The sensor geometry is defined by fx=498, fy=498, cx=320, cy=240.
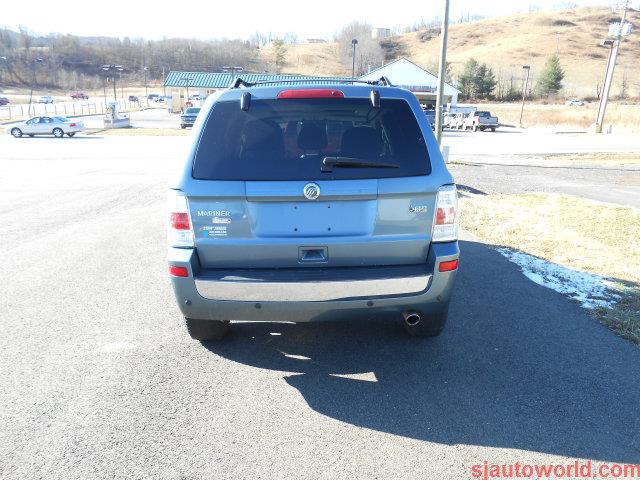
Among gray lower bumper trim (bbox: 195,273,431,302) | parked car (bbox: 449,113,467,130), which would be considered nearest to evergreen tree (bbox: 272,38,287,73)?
parked car (bbox: 449,113,467,130)

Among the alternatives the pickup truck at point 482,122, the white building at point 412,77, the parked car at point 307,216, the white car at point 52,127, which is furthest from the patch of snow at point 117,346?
the white building at point 412,77

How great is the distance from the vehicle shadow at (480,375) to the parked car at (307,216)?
0.53 metres

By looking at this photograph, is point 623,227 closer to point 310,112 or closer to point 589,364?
point 589,364

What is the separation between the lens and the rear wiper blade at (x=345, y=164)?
125 inches

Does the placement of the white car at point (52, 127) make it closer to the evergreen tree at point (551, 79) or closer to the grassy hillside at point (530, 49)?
the evergreen tree at point (551, 79)

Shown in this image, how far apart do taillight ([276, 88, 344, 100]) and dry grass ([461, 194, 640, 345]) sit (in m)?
3.13

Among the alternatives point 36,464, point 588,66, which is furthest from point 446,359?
point 588,66

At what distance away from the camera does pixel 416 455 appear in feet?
8.90

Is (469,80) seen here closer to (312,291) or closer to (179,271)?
(312,291)

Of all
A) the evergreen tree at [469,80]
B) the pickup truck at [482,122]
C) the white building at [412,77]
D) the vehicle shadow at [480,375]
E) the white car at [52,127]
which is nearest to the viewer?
the vehicle shadow at [480,375]

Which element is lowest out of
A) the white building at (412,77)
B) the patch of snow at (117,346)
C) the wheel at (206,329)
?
the patch of snow at (117,346)

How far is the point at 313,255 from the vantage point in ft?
10.6

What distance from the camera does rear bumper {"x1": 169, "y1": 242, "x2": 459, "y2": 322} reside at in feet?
10.4

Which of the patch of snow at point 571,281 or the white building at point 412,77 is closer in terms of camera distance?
the patch of snow at point 571,281
